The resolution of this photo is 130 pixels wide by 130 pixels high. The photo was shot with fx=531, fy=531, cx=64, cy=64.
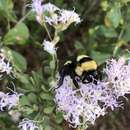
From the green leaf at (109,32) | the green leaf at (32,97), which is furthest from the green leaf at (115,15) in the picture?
the green leaf at (32,97)

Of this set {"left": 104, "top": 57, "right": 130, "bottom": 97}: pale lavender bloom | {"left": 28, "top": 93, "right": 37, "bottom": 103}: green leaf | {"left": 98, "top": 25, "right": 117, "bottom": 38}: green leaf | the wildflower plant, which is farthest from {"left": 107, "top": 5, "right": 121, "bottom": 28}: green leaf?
{"left": 28, "top": 93, "right": 37, "bottom": 103}: green leaf

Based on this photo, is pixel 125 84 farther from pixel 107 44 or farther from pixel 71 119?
pixel 107 44

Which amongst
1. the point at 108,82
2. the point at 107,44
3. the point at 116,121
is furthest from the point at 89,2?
the point at 108,82

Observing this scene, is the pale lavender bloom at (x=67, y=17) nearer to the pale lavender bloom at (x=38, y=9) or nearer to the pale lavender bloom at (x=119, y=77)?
the pale lavender bloom at (x=38, y=9)

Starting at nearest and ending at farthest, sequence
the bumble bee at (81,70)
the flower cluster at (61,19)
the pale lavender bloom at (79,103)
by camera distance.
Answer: the bumble bee at (81,70)
the pale lavender bloom at (79,103)
the flower cluster at (61,19)

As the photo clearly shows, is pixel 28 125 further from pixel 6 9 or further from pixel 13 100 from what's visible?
pixel 6 9

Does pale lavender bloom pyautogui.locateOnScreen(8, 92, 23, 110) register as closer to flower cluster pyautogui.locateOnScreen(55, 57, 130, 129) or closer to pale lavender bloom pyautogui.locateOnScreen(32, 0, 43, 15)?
flower cluster pyautogui.locateOnScreen(55, 57, 130, 129)
